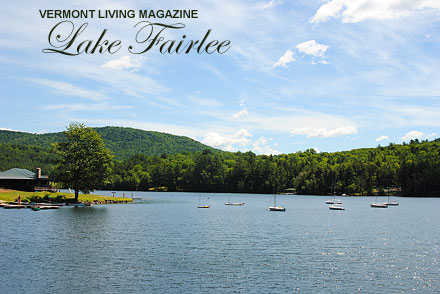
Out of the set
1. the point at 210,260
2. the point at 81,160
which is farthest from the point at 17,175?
the point at 210,260

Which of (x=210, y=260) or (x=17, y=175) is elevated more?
(x=17, y=175)

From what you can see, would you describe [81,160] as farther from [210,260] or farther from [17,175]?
[210,260]

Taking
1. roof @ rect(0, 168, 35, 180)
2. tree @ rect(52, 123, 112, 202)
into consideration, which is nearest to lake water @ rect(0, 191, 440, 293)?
tree @ rect(52, 123, 112, 202)

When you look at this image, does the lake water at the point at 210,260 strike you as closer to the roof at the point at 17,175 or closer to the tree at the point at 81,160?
the tree at the point at 81,160

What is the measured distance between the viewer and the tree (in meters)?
105

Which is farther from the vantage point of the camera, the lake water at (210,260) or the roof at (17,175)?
the roof at (17,175)

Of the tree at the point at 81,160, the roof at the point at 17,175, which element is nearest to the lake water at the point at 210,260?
the tree at the point at 81,160

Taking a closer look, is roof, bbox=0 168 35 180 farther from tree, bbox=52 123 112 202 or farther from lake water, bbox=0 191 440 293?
lake water, bbox=0 191 440 293

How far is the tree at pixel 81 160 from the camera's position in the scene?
105250 mm

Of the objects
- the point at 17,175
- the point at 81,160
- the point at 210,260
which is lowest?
the point at 210,260

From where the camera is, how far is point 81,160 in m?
105

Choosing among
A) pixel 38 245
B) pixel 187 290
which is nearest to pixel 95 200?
pixel 38 245

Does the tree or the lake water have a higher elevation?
the tree

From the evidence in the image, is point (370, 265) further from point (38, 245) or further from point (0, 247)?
point (0, 247)
